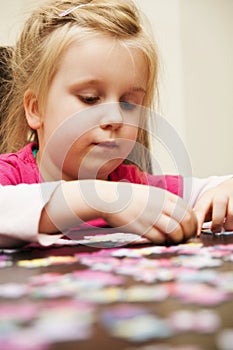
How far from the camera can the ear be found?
4.03ft

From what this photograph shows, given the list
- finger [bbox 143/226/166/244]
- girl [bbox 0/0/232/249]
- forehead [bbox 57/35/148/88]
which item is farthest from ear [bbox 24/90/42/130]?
finger [bbox 143/226/166/244]

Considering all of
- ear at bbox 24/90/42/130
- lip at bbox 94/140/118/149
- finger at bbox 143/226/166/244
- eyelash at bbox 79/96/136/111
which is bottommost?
finger at bbox 143/226/166/244

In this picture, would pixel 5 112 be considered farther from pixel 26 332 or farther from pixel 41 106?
pixel 26 332

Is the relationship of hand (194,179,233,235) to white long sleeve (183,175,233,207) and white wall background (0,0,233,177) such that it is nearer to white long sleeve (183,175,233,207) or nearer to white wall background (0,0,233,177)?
white long sleeve (183,175,233,207)

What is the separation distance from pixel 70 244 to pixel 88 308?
1.12 feet

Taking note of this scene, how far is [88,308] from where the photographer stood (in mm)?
315

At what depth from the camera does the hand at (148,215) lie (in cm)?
65

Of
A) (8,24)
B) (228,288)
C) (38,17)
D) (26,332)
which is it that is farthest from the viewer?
(8,24)

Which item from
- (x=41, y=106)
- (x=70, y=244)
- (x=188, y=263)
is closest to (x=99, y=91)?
(x=41, y=106)

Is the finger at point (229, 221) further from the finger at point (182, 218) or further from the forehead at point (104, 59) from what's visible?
the forehead at point (104, 59)

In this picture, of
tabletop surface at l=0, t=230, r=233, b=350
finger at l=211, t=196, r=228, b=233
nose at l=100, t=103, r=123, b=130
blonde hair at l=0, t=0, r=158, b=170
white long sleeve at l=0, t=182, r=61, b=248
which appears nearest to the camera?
tabletop surface at l=0, t=230, r=233, b=350

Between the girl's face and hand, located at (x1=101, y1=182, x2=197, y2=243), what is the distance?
38 cm

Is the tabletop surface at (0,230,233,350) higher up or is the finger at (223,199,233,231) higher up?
the tabletop surface at (0,230,233,350)

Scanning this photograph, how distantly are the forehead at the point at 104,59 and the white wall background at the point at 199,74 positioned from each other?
58.1 inches
